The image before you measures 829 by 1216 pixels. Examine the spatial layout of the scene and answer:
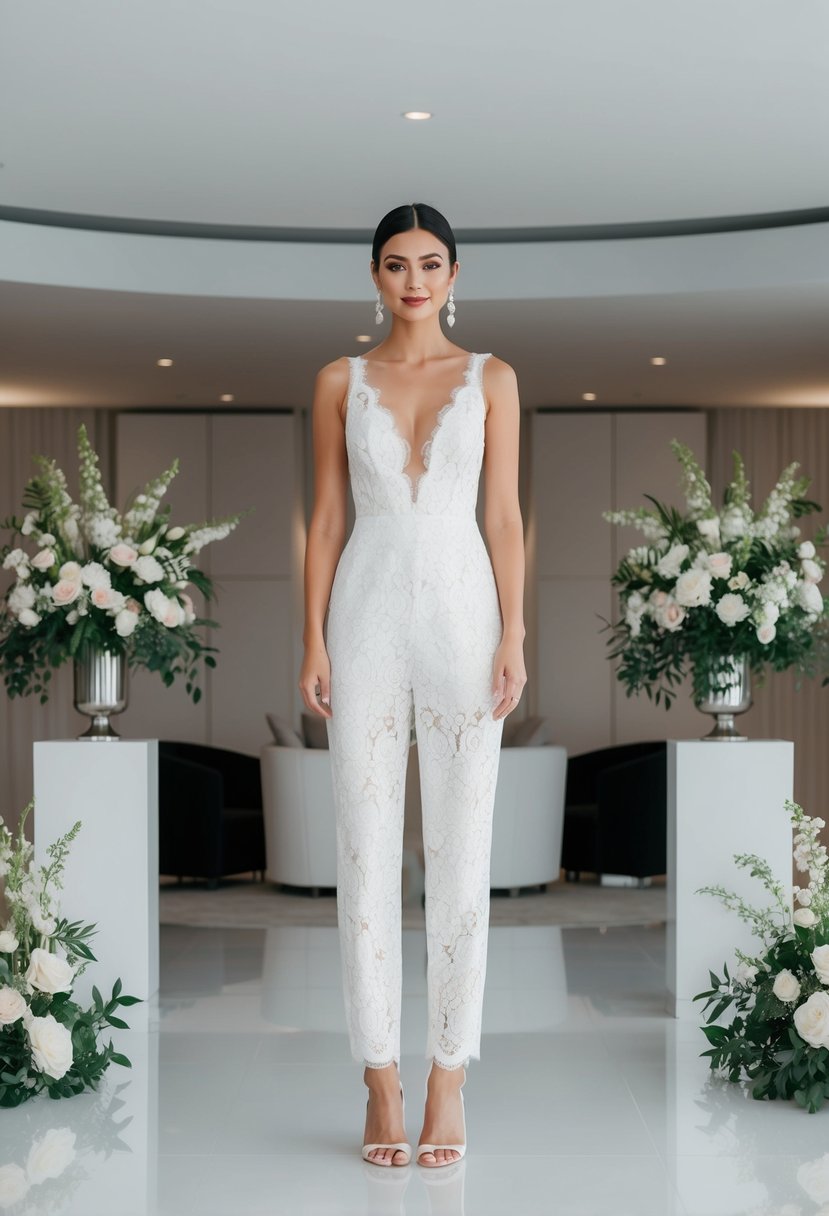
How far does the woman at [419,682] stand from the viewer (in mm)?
3109

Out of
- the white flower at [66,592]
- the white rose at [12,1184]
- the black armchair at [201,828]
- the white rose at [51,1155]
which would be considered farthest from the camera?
the black armchair at [201,828]

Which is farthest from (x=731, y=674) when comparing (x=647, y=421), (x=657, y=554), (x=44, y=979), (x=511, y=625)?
(x=647, y=421)

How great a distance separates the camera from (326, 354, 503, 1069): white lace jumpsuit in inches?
122

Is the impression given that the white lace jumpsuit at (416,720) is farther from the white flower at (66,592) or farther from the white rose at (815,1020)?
the white flower at (66,592)

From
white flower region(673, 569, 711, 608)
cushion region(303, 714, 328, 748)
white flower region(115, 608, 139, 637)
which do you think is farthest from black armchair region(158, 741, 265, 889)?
white flower region(673, 569, 711, 608)

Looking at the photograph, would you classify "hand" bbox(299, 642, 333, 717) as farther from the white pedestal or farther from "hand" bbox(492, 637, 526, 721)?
the white pedestal

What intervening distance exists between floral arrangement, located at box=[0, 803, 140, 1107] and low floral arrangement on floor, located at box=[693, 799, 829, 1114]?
5.19 ft

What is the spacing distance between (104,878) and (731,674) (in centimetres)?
212

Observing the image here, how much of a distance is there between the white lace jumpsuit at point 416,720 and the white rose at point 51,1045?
790mm

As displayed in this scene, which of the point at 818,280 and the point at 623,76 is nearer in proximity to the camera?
the point at 623,76

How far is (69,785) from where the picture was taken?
4.64 meters

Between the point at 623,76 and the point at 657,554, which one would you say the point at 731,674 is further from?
the point at 623,76

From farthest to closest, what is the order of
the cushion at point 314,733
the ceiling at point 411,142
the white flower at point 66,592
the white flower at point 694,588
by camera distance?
the cushion at point 314,733 < the white flower at point 694,588 < the white flower at point 66,592 < the ceiling at point 411,142

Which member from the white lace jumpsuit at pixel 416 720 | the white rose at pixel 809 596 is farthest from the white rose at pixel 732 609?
the white lace jumpsuit at pixel 416 720
